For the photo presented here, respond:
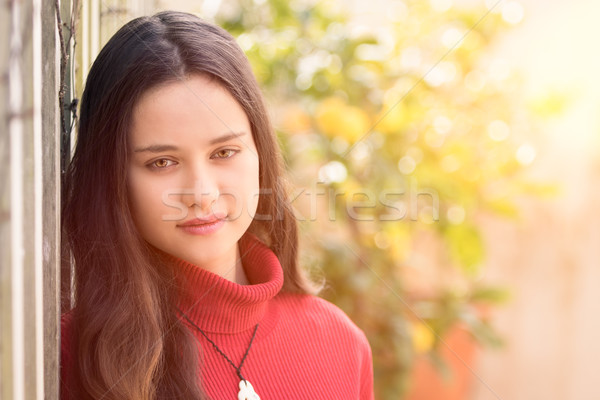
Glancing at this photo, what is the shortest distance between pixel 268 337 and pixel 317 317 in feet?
0.31

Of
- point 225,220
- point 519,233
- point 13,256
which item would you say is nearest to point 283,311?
point 225,220

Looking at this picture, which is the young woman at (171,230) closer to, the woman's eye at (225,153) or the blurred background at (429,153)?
the woman's eye at (225,153)

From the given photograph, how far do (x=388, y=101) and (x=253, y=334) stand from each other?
99cm

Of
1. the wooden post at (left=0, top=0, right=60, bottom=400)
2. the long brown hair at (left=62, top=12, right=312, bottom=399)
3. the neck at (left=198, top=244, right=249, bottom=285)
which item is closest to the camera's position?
the wooden post at (left=0, top=0, right=60, bottom=400)

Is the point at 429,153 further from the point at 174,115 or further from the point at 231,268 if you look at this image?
the point at 174,115

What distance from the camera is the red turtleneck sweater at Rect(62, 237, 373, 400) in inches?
34.6

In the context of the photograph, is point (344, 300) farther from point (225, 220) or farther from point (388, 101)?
point (225, 220)

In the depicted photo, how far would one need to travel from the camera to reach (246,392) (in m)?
0.85

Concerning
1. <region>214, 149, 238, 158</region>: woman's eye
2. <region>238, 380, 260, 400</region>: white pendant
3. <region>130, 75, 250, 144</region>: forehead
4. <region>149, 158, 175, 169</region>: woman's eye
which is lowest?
<region>238, 380, 260, 400</region>: white pendant

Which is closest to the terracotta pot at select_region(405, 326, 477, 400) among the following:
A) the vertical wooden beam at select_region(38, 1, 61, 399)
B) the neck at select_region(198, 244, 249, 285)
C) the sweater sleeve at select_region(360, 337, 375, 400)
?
the sweater sleeve at select_region(360, 337, 375, 400)

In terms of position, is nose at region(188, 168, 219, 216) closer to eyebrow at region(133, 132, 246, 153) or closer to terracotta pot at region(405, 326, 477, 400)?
eyebrow at region(133, 132, 246, 153)

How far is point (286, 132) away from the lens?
165cm

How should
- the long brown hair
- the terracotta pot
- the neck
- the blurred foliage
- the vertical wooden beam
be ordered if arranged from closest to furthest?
the vertical wooden beam
the long brown hair
the neck
the blurred foliage
the terracotta pot

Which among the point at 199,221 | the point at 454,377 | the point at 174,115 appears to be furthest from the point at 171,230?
the point at 454,377
